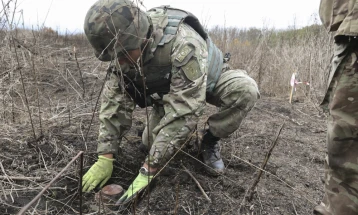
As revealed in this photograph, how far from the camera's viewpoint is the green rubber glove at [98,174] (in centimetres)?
215

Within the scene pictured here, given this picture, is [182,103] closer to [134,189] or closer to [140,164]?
[134,189]

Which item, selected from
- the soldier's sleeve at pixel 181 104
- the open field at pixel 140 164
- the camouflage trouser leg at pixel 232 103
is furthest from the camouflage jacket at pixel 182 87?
the camouflage trouser leg at pixel 232 103

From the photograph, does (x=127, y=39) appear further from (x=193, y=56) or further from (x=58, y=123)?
(x=58, y=123)

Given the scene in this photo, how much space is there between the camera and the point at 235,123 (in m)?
2.44

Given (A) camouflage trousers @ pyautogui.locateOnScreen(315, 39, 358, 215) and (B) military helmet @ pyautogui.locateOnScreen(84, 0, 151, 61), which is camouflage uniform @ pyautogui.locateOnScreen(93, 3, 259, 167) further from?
(A) camouflage trousers @ pyautogui.locateOnScreen(315, 39, 358, 215)

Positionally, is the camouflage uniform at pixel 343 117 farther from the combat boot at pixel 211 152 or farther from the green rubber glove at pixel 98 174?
the green rubber glove at pixel 98 174

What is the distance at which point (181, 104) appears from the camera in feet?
6.68

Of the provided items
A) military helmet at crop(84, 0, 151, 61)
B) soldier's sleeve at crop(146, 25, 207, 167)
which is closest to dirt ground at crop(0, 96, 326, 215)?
soldier's sleeve at crop(146, 25, 207, 167)

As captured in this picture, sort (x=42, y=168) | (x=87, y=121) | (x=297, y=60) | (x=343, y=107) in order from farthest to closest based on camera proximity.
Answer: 1. (x=297, y=60)
2. (x=87, y=121)
3. (x=42, y=168)
4. (x=343, y=107)

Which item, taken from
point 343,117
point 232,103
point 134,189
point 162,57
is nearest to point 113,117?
point 162,57

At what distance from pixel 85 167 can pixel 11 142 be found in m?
0.63

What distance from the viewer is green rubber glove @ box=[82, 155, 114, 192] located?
7.04ft

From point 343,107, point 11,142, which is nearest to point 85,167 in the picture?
point 11,142

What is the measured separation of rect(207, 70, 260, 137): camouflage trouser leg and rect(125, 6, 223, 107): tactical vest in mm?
132
